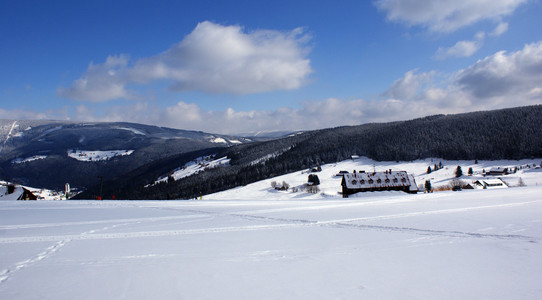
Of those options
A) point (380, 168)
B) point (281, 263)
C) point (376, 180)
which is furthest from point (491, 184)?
point (281, 263)

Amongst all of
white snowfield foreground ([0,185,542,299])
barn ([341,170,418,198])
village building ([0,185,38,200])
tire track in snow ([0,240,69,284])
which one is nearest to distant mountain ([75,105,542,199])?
barn ([341,170,418,198])

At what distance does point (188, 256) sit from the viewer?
8070 millimetres

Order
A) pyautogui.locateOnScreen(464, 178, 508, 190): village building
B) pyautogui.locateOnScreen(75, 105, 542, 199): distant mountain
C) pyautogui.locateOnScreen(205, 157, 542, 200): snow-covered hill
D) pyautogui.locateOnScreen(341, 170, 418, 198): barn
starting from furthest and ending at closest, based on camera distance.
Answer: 1. pyautogui.locateOnScreen(75, 105, 542, 199): distant mountain
2. pyautogui.locateOnScreen(205, 157, 542, 200): snow-covered hill
3. pyautogui.locateOnScreen(464, 178, 508, 190): village building
4. pyautogui.locateOnScreen(341, 170, 418, 198): barn

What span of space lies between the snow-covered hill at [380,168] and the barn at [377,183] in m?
12.5

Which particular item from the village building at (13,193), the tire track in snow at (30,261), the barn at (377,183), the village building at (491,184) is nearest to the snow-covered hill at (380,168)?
the village building at (491,184)

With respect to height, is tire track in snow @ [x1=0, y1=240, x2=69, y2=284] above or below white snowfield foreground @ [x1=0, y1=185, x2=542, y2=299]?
above

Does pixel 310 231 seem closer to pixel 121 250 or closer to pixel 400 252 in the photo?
pixel 400 252

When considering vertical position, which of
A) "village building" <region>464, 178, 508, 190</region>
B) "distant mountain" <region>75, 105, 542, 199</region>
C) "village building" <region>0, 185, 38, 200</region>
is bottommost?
"village building" <region>464, 178, 508, 190</region>

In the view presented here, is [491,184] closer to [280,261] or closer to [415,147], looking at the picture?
[415,147]

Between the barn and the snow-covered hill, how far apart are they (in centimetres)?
1251

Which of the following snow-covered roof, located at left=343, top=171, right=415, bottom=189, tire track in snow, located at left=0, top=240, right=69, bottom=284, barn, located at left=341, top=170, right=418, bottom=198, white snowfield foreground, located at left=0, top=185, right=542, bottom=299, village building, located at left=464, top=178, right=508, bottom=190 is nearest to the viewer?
white snowfield foreground, located at left=0, top=185, right=542, bottom=299

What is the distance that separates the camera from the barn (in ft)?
219

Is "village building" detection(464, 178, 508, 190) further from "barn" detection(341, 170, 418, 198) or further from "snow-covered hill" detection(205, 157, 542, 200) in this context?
"barn" detection(341, 170, 418, 198)

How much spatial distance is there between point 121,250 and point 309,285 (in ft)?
19.3
